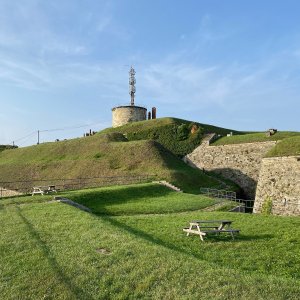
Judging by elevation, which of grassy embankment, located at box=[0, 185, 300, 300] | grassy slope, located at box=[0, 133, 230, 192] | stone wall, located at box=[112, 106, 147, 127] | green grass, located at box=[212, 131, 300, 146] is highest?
stone wall, located at box=[112, 106, 147, 127]

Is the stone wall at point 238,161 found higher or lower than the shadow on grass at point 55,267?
higher

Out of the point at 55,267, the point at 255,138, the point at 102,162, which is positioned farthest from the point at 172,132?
the point at 55,267

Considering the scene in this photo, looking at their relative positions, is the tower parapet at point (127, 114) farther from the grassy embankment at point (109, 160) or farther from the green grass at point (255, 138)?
the green grass at point (255, 138)

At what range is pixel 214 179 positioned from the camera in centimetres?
4741

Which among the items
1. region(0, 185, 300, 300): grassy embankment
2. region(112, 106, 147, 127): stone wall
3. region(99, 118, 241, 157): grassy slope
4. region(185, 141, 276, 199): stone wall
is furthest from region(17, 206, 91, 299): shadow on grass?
region(112, 106, 147, 127): stone wall

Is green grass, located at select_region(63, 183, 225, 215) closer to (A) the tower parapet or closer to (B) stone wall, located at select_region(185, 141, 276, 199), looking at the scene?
(B) stone wall, located at select_region(185, 141, 276, 199)

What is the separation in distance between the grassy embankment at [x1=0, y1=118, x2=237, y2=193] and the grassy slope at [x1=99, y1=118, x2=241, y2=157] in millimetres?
174

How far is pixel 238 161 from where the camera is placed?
49.7 meters

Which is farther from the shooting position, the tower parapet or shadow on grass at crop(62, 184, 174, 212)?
the tower parapet

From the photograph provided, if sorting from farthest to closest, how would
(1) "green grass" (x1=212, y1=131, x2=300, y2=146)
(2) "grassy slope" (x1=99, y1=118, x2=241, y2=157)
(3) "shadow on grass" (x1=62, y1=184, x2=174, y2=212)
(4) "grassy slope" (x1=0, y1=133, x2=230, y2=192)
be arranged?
(2) "grassy slope" (x1=99, y1=118, x2=241, y2=157)
(1) "green grass" (x1=212, y1=131, x2=300, y2=146)
(4) "grassy slope" (x1=0, y1=133, x2=230, y2=192)
(3) "shadow on grass" (x1=62, y1=184, x2=174, y2=212)

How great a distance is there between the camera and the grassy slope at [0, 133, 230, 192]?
4547cm

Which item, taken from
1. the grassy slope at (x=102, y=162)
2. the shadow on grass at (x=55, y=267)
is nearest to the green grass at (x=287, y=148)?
the grassy slope at (x=102, y=162)

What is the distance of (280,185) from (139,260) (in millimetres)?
23299

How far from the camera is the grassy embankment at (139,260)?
9031 mm
